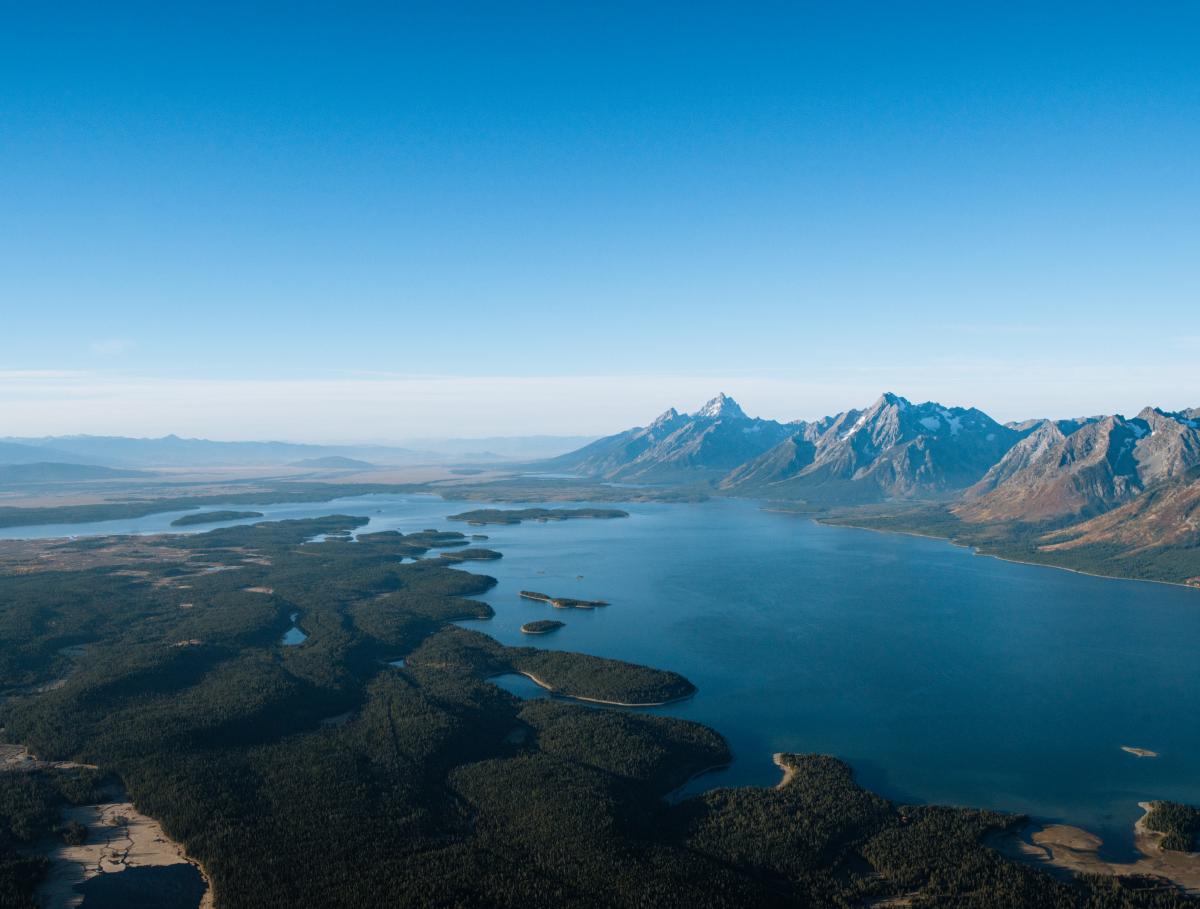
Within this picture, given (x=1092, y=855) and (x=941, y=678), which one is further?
(x=941, y=678)

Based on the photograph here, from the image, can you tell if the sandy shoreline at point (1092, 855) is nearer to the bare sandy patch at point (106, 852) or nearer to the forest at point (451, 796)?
the forest at point (451, 796)

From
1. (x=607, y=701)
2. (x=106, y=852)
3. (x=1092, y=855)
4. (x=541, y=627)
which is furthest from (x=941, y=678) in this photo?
(x=106, y=852)

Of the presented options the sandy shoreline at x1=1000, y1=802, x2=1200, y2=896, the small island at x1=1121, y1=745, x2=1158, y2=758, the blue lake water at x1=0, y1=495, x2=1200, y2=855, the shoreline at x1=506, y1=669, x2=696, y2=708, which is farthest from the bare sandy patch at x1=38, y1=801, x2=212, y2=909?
the small island at x1=1121, y1=745, x2=1158, y2=758

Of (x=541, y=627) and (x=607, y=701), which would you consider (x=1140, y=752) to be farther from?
(x=541, y=627)

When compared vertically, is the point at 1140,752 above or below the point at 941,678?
below

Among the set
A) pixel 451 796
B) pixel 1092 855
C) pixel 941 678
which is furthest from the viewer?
pixel 941 678

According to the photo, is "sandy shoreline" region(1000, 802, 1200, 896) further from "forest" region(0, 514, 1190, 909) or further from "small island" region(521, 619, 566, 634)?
"small island" region(521, 619, 566, 634)
